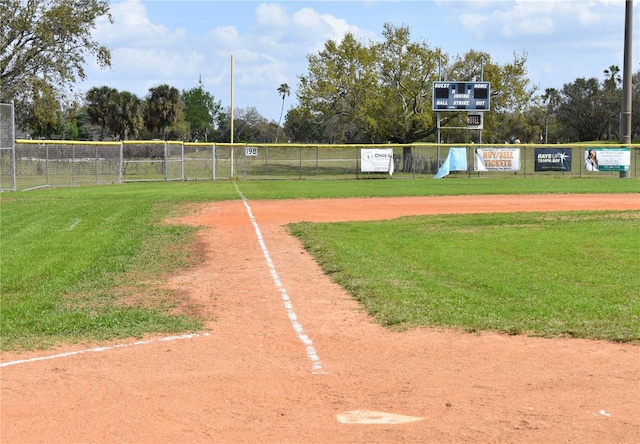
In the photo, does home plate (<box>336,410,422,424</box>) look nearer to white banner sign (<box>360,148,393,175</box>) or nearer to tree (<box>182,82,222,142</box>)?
white banner sign (<box>360,148,393,175</box>)

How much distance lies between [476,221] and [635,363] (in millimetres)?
12246

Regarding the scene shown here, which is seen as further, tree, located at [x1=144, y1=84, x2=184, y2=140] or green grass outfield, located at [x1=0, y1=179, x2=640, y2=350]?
tree, located at [x1=144, y1=84, x2=184, y2=140]

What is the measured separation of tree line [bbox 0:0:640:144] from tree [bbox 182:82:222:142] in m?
0.16

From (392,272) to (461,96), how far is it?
38586mm

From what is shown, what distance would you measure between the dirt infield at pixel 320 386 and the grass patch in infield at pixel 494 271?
0.53 m

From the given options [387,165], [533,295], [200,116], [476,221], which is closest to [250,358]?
[533,295]

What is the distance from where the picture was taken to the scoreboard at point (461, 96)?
4784 cm

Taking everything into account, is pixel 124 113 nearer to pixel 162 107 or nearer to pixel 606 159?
pixel 162 107

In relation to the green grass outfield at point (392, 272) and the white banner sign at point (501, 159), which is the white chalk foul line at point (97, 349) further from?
the white banner sign at point (501, 159)

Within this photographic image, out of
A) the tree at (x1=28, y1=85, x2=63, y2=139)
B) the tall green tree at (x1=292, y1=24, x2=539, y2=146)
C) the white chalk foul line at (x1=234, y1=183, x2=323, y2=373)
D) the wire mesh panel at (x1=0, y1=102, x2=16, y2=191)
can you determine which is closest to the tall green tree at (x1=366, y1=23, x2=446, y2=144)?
the tall green tree at (x1=292, y1=24, x2=539, y2=146)

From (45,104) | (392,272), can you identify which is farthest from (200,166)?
(392,272)

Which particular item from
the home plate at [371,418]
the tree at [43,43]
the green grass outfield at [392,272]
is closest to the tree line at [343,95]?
the tree at [43,43]

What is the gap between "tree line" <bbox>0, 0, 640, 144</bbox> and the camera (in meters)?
44.9

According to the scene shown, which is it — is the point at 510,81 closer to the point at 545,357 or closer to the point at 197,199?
the point at 197,199
